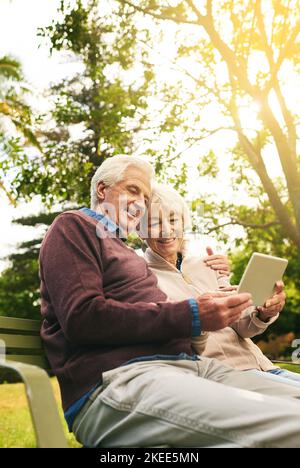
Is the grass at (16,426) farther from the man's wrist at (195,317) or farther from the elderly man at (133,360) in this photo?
the man's wrist at (195,317)

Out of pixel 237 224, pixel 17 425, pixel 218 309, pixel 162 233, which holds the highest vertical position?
Result: pixel 237 224

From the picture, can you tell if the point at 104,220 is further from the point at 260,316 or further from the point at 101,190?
the point at 260,316

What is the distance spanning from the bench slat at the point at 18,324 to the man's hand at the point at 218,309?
0.69m

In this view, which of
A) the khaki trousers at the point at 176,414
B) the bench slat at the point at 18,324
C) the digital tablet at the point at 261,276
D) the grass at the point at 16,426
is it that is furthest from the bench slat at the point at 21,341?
the grass at the point at 16,426

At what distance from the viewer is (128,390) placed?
1764 mm

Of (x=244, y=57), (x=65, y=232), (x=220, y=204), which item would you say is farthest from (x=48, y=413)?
(x=220, y=204)

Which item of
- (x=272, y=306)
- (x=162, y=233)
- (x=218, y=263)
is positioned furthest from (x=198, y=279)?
(x=272, y=306)

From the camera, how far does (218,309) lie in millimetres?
1921

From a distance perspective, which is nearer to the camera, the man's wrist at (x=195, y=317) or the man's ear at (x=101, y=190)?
the man's wrist at (x=195, y=317)

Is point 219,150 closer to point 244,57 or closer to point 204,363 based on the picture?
point 244,57

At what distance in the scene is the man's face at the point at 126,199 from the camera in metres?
2.41

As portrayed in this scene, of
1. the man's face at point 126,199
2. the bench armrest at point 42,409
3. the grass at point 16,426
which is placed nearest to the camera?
the bench armrest at point 42,409

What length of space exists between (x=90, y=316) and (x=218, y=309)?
1.35ft

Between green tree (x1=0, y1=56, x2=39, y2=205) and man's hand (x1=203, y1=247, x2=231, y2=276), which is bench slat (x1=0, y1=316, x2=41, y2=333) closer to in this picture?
man's hand (x1=203, y1=247, x2=231, y2=276)
